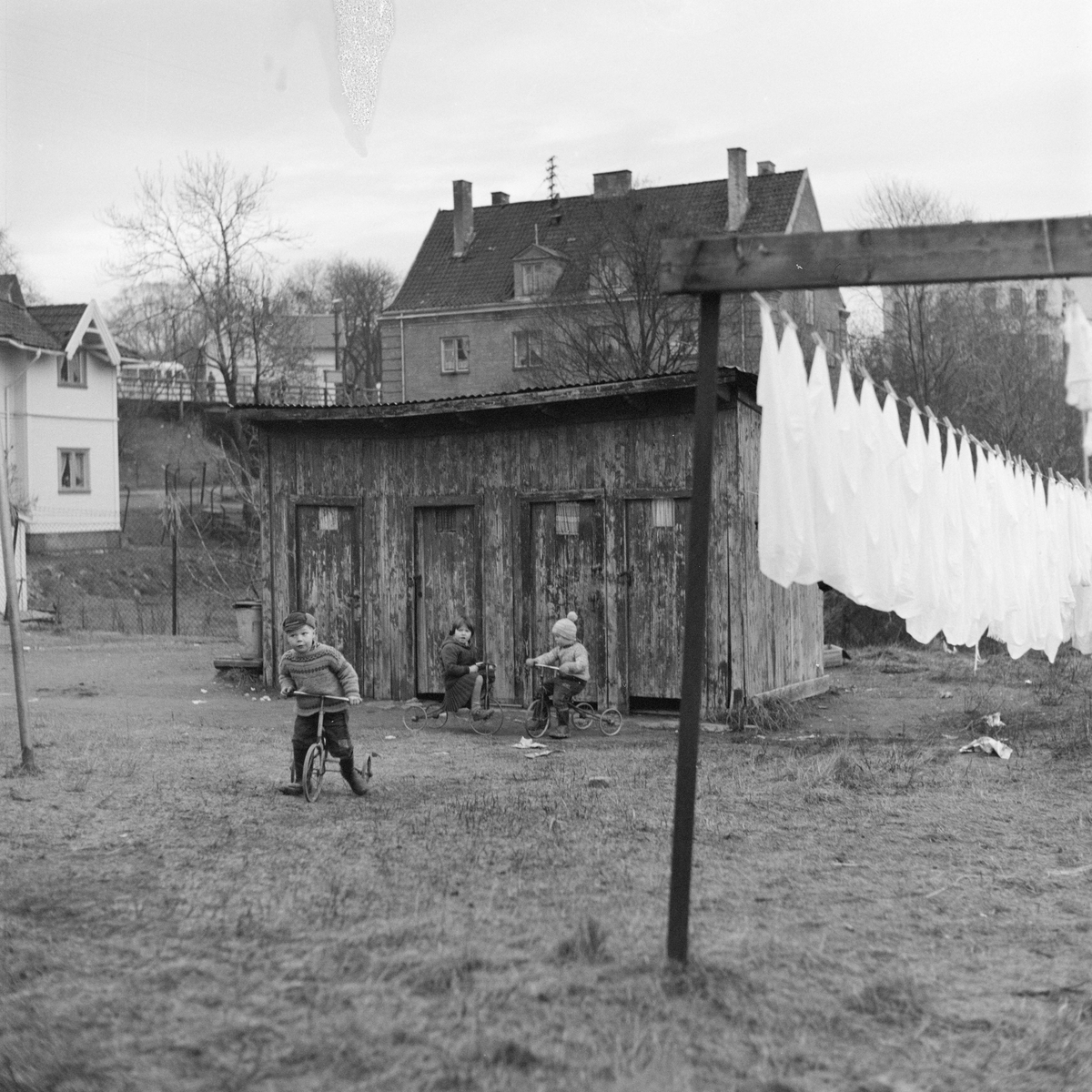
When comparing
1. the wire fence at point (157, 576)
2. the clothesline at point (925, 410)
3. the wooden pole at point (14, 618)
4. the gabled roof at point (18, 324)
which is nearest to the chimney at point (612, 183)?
the wire fence at point (157, 576)

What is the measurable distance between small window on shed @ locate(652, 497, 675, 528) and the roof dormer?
28.2m

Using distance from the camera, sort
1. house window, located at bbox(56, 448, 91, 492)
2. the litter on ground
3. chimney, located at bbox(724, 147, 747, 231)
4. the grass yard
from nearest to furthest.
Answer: the grass yard → the litter on ground → chimney, located at bbox(724, 147, 747, 231) → house window, located at bbox(56, 448, 91, 492)

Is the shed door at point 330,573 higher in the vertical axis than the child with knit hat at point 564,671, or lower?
higher

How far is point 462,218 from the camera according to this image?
47219mm

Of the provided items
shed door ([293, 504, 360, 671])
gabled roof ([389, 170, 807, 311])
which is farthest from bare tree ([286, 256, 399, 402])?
shed door ([293, 504, 360, 671])

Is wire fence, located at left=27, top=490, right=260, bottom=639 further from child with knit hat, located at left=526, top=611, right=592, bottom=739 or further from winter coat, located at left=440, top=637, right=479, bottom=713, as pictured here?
child with knit hat, located at left=526, top=611, right=592, bottom=739

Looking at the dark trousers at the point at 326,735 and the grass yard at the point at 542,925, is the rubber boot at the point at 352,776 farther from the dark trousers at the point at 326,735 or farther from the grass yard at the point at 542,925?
the grass yard at the point at 542,925

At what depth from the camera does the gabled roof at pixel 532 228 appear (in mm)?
41375

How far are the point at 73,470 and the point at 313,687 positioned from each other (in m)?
36.9

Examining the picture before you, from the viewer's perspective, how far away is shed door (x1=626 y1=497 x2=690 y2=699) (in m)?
14.9

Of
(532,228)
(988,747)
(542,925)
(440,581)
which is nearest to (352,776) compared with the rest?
(542,925)

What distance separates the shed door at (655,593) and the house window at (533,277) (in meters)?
29.0

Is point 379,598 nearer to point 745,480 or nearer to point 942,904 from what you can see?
point 745,480

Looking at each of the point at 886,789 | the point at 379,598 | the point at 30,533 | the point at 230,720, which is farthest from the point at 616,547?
the point at 30,533
